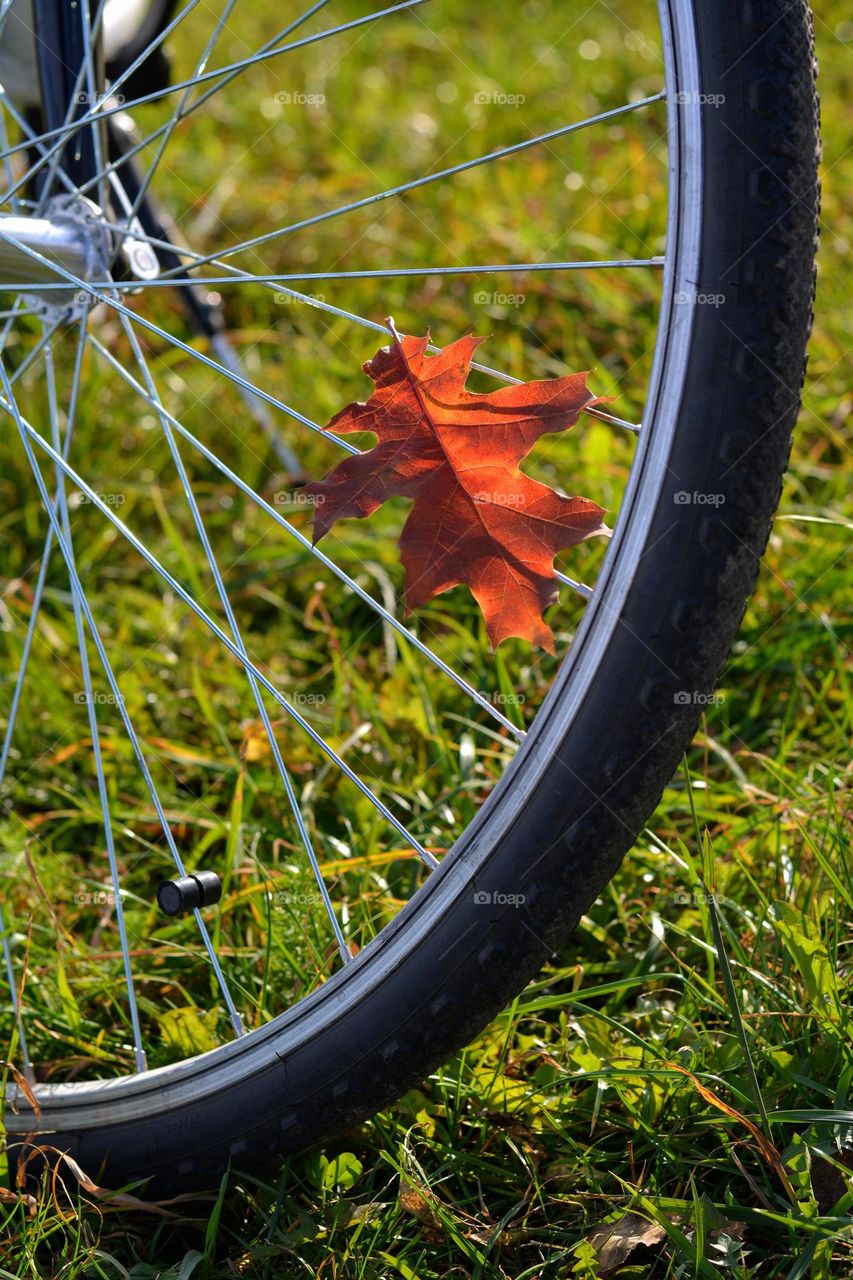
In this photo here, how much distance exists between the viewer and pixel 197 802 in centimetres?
144

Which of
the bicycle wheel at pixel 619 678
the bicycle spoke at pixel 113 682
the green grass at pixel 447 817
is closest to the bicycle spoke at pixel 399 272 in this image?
the bicycle wheel at pixel 619 678

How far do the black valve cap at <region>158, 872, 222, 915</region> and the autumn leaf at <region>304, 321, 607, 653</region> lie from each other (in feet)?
1.01

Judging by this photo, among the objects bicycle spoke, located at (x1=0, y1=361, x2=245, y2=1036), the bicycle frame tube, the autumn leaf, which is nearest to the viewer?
the autumn leaf

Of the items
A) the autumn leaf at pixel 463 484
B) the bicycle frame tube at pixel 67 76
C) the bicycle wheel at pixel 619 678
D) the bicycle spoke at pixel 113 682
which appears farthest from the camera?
the bicycle frame tube at pixel 67 76

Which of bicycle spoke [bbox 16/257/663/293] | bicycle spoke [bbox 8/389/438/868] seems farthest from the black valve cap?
bicycle spoke [bbox 16/257/663/293]

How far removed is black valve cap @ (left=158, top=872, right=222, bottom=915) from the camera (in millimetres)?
1046

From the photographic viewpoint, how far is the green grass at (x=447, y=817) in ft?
3.35

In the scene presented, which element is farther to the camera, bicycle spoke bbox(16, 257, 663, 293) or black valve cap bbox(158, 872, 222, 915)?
black valve cap bbox(158, 872, 222, 915)

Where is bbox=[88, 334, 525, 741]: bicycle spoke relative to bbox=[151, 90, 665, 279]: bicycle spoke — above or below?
below

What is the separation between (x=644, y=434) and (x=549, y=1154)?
63 cm

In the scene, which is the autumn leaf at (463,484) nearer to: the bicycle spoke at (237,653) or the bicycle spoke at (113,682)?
the bicycle spoke at (237,653)

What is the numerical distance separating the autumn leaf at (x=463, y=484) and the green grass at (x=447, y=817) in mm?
269

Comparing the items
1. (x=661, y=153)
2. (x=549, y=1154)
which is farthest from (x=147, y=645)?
(x=661, y=153)

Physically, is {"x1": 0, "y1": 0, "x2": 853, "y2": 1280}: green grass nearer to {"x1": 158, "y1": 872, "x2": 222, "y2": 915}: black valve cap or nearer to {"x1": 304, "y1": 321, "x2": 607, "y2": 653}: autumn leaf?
{"x1": 158, "y1": 872, "x2": 222, "y2": 915}: black valve cap
